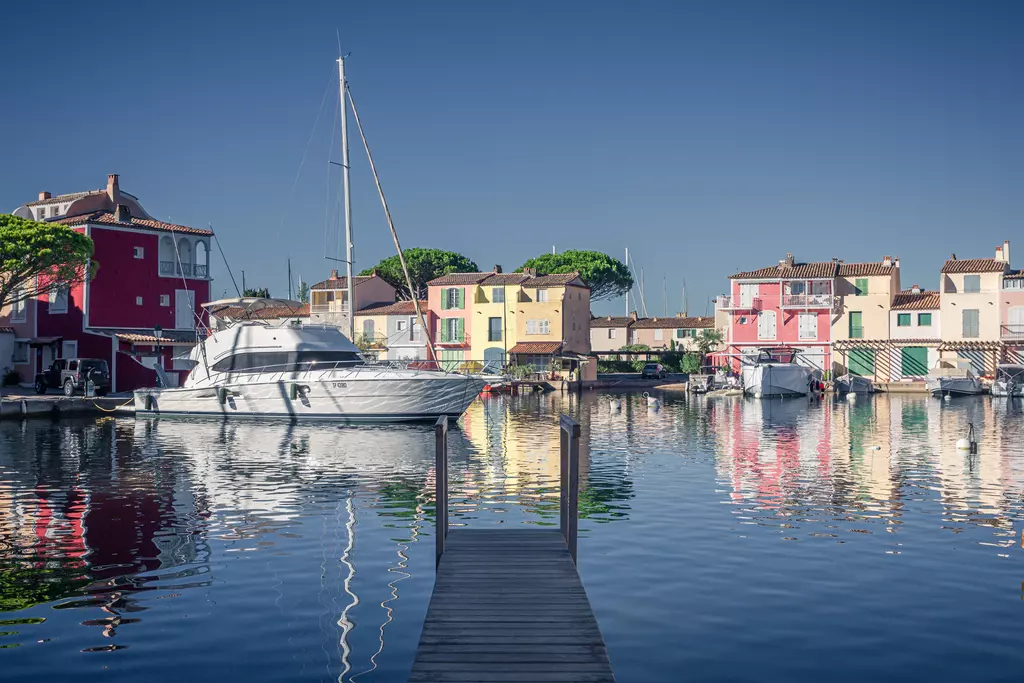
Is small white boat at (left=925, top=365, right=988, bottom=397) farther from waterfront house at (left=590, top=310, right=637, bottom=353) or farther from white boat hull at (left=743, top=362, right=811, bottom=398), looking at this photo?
waterfront house at (left=590, top=310, right=637, bottom=353)

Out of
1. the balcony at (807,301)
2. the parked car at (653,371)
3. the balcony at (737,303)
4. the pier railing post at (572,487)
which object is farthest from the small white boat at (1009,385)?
the pier railing post at (572,487)

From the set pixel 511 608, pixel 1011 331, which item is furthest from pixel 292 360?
pixel 1011 331

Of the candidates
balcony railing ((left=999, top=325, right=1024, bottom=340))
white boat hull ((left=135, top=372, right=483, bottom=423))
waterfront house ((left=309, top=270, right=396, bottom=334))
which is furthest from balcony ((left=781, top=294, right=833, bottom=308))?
white boat hull ((left=135, top=372, right=483, bottom=423))

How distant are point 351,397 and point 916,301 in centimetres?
5820

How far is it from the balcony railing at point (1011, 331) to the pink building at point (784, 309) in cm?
1271

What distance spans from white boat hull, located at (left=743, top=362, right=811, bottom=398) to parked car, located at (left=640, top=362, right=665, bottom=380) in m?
23.4

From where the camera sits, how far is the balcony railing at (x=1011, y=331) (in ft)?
253

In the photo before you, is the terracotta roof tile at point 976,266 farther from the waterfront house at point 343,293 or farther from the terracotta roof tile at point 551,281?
the waterfront house at point 343,293

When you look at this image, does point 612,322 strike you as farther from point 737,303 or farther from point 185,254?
point 185,254

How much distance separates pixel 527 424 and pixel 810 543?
2802cm

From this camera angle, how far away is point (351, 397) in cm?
4081

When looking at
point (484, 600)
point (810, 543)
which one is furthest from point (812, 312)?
point (484, 600)

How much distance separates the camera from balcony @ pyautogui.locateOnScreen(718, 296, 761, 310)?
8462 cm

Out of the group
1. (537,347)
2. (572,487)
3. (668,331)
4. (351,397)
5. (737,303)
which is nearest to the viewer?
(572,487)
